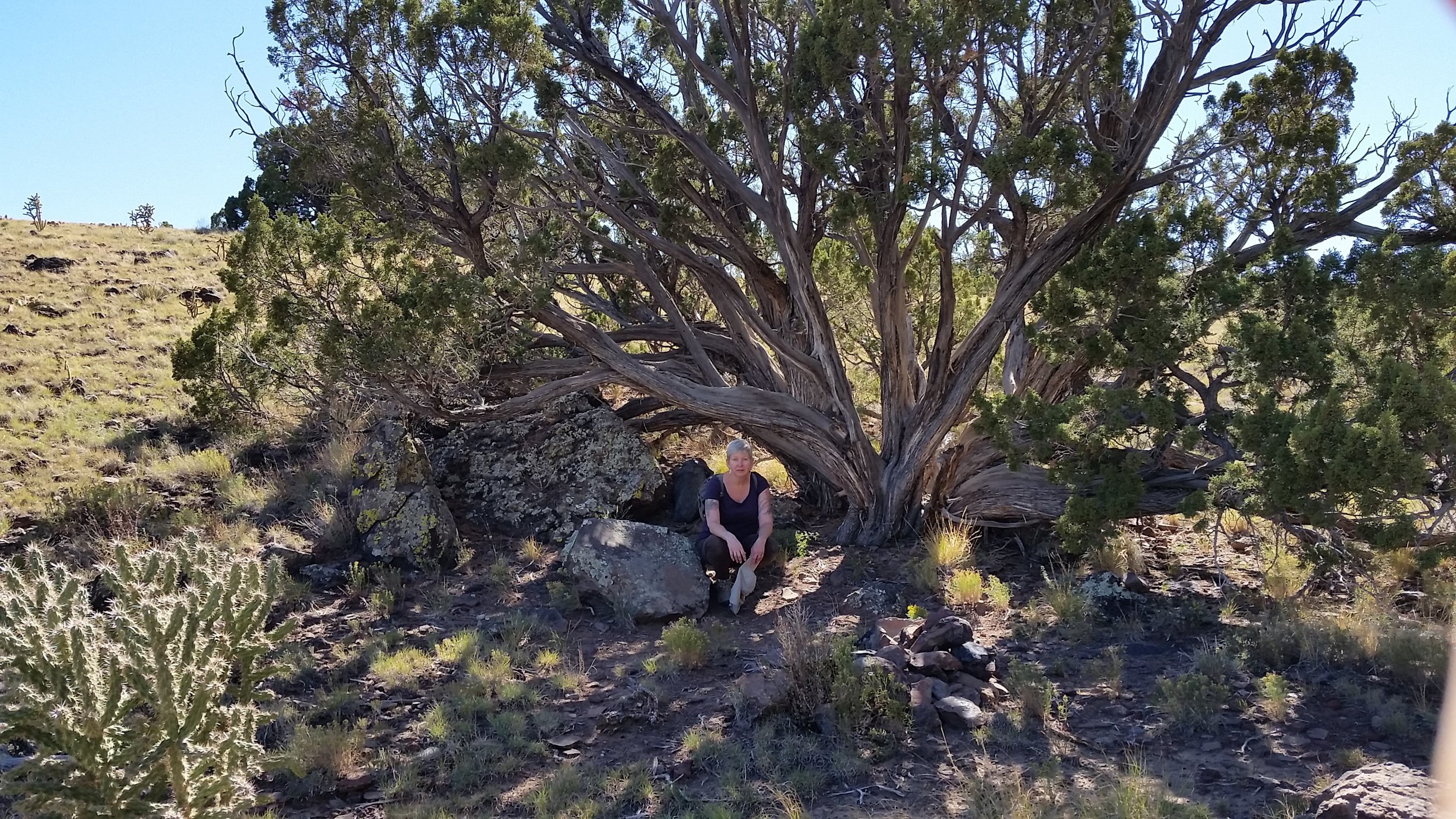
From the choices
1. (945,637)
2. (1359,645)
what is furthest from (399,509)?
(1359,645)

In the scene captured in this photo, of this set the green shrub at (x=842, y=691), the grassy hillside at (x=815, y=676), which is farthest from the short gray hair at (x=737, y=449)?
the green shrub at (x=842, y=691)

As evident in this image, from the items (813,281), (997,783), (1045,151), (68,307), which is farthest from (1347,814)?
(68,307)

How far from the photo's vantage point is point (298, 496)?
8781 millimetres

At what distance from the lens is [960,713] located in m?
4.66

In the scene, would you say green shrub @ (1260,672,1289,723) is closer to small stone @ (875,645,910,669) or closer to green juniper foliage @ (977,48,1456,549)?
green juniper foliage @ (977,48,1456,549)

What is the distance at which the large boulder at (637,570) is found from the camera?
6473mm

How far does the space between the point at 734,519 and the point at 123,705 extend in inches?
162

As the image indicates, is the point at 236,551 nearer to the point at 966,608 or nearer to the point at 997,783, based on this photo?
A: the point at 966,608

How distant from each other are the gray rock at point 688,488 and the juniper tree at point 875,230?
2.40ft

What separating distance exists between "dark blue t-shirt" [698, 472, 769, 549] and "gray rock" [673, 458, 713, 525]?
1.48 m

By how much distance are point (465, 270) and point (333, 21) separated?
2.62m

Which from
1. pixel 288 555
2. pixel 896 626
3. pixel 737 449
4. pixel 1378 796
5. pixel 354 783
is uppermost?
pixel 737 449

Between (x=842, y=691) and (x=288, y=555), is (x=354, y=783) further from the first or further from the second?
(x=288, y=555)

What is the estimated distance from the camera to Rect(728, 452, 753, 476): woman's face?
682cm
